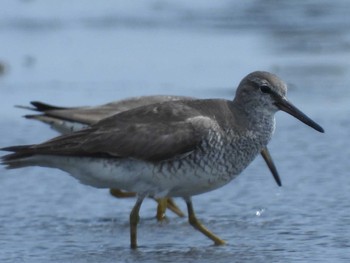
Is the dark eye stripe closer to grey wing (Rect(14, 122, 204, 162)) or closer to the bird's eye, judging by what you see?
the bird's eye

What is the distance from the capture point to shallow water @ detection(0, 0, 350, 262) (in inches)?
362

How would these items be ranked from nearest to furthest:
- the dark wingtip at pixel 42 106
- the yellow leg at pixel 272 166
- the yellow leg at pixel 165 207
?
the yellow leg at pixel 165 207 < the yellow leg at pixel 272 166 < the dark wingtip at pixel 42 106

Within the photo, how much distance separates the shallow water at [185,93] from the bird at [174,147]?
52cm

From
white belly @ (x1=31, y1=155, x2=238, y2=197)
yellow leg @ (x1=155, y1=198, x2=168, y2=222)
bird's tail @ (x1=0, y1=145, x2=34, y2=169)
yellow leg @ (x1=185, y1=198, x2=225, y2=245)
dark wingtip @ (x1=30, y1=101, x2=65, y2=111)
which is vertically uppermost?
dark wingtip @ (x1=30, y1=101, x2=65, y2=111)

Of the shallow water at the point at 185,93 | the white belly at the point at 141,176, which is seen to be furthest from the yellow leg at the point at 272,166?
the white belly at the point at 141,176

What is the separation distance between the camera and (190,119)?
895 centimetres

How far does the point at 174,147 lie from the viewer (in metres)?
8.84

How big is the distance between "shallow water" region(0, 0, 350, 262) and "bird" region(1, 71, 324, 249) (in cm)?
52

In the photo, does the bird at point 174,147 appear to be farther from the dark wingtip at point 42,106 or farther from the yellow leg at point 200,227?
the dark wingtip at point 42,106

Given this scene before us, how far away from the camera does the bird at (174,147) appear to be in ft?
28.9

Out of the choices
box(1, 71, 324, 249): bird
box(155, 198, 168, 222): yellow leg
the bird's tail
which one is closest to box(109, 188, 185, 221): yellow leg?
box(155, 198, 168, 222): yellow leg

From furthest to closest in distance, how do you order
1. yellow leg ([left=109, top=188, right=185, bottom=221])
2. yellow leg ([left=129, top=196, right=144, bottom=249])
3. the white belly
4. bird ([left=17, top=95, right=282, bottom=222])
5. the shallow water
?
bird ([left=17, top=95, right=282, bottom=222]) < yellow leg ([left=109, top=188, right=185, bottom=221]) < the shallow water < yellow leg ([left=129, top=196, right=144, bottom=249]) < the white belly

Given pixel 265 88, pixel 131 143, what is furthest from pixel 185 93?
pixel 131 143

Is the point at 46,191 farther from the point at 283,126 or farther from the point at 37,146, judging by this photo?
the point at 283,126
